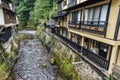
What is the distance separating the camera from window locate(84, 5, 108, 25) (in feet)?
34.4

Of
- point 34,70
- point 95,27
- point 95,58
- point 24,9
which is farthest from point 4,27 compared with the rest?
point 24,9

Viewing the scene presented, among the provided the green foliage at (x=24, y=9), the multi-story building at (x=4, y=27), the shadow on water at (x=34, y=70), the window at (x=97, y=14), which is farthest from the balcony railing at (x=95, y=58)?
the green foliage at (x=24, y=9)

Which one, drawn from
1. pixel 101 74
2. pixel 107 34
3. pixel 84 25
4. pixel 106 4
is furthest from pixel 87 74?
pixel 106 4

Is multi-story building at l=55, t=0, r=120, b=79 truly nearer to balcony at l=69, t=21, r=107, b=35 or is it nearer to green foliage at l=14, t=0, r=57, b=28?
balcony at l=69, t=21, r=107, b=35

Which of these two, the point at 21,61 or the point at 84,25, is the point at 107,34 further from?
the point at 21,61

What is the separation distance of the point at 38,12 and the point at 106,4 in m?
45.5

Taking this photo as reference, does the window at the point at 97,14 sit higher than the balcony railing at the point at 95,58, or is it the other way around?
the window at the point at 97,14

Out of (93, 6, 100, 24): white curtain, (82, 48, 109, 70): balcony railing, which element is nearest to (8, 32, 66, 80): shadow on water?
(82, 48, 109, 70): balcony railing

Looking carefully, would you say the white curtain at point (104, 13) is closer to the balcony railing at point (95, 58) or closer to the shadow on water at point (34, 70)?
the balcony railing at point (95, 58)

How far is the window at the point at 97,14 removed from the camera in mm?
10484

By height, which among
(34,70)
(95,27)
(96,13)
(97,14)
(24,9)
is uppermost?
(24,9)

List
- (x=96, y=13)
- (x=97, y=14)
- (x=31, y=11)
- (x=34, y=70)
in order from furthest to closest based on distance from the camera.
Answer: (x=31, y=11) → (x=34, y=70) → (x=96, y=13) → (x=97, y=14)

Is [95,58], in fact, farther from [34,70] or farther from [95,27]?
[34,70]

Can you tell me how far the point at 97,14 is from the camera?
11648mm
